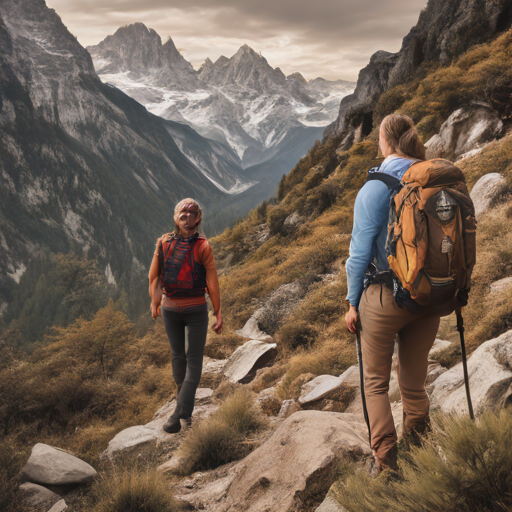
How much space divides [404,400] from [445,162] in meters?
1.51

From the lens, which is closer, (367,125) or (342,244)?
(342,244)

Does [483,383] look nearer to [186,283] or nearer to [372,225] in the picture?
[372,225]

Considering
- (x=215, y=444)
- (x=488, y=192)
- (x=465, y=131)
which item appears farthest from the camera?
(x=465, y=131)

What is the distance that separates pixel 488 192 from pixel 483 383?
6.68 metres

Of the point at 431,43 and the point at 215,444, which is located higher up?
the point at 431,43

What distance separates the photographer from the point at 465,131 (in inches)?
576

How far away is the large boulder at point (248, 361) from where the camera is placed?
7.43 metres

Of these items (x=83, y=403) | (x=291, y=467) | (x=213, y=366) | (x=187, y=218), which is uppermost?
(x=187, y=218)

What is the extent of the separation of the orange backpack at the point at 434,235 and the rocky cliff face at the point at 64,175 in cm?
10499

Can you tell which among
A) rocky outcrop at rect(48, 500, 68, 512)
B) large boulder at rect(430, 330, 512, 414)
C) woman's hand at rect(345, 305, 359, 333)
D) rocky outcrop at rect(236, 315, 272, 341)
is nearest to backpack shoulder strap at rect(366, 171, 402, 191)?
woman's hand at rect(345, 305, 359, 333)

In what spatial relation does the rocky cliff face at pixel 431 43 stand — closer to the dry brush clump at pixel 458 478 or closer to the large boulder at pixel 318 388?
the large boulder at pixel 318 388

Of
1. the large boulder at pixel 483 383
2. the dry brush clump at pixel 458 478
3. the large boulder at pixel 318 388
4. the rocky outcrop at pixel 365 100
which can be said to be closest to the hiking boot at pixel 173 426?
the large boulder at pixel 318 388

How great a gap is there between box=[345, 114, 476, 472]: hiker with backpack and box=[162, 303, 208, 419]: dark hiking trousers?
2209 millimetres

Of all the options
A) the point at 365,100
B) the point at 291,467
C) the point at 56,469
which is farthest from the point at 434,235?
the point at 365,100
